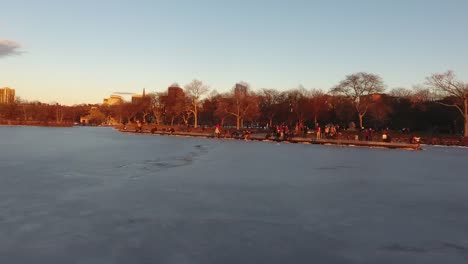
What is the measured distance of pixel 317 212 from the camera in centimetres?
880

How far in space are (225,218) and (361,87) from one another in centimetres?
5696

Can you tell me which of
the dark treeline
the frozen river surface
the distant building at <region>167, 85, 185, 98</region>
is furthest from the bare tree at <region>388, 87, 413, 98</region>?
the frozen river surface

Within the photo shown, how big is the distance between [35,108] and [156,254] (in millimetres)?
144908

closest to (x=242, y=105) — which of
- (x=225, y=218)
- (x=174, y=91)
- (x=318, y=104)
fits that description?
(x=318, y=104)

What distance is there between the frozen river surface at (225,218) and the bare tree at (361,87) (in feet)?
159

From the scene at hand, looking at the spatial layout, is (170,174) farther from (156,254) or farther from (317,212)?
(156,254)

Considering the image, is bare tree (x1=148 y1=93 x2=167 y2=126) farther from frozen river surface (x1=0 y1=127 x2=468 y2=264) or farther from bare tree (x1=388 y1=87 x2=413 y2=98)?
frozen river surface (x1=0 y1=127 x2=468 y2=264)

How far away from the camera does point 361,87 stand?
61188 millimetres

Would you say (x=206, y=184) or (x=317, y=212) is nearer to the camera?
(x=317, y=212)

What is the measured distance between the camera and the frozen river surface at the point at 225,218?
6.06m

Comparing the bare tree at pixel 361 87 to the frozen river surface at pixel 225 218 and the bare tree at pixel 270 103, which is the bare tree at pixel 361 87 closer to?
the bare tree at pixel 270 103

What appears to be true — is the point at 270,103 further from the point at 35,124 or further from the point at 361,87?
the point at 35,124

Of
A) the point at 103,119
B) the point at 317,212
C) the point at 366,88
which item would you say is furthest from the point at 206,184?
the point at 103,119

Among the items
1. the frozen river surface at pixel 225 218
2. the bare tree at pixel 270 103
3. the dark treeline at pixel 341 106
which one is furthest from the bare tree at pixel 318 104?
the frozen river surface at pixel 225 218
